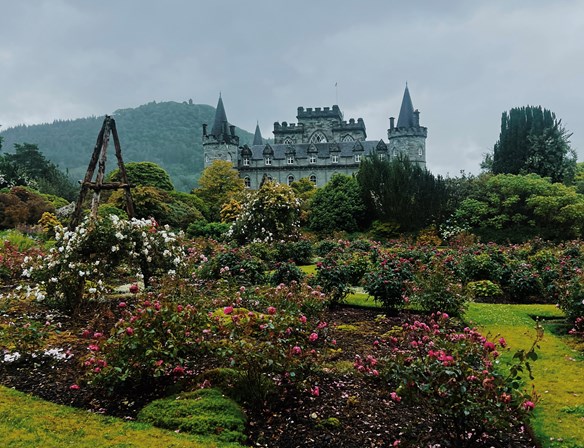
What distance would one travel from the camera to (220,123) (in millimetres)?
58875

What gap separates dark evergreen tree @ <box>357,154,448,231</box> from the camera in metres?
27.4

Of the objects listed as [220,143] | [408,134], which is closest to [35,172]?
[220,143]

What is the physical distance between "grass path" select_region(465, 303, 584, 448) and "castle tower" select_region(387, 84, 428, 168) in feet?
163

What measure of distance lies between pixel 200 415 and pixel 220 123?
56526 mm

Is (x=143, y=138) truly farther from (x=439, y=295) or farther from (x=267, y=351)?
(x=267, y=351)

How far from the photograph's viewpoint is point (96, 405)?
16.4ft

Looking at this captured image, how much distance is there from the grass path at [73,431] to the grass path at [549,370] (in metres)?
3.02

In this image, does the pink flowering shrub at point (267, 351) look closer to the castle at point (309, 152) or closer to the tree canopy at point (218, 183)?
the tree canopy at point (218, 183)

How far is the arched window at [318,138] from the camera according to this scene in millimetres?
64312

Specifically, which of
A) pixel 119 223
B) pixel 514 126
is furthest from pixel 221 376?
pixel 514 126

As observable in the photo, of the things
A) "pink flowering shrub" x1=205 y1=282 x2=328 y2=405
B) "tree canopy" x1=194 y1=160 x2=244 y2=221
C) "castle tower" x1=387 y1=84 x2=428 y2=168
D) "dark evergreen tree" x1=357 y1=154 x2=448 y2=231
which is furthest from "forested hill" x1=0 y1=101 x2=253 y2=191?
"pink flowering shrub" x1=205 y1=282 x2=328 y2=405

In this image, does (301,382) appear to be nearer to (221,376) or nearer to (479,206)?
(221,376)

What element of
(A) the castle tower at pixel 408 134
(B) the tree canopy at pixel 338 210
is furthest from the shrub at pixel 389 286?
(A) the castle tower at pixel 408 134

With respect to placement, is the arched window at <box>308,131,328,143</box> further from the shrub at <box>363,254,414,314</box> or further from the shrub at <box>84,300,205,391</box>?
the shrub at <box>84,300,205,391</box>
